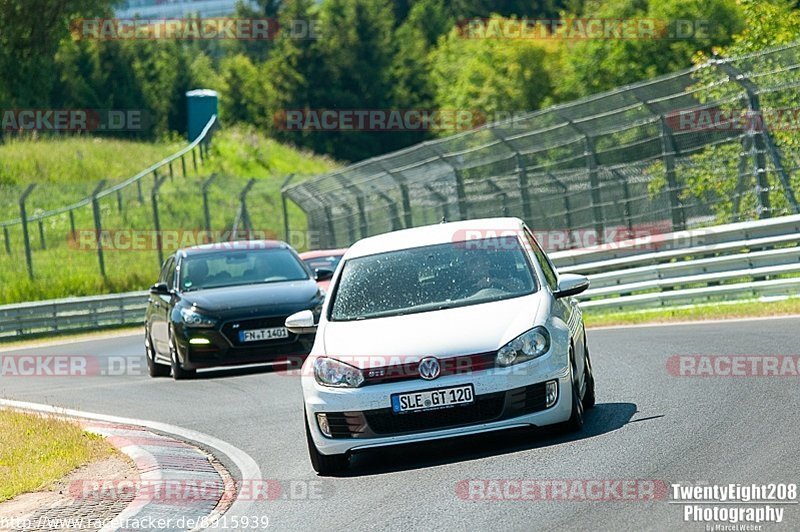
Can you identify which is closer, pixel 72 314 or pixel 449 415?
pixel 449 415

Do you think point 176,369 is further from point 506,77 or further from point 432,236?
point 506,77

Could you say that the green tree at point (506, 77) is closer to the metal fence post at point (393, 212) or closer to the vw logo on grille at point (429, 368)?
the metal fence post at point (393, 212)

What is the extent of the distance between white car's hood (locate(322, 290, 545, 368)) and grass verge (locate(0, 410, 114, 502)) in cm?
193

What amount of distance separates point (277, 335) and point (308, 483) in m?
7.70

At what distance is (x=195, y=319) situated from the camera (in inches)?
662

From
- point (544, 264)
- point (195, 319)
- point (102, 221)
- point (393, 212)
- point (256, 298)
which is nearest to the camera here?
point (544, 264)

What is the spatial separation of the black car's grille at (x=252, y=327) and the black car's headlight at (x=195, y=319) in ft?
0.54

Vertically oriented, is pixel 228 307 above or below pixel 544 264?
below

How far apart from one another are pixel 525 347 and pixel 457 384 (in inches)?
19.1

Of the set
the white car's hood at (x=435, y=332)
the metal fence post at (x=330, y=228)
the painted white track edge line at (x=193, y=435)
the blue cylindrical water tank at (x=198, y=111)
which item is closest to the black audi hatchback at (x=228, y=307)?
the painted white track edge line at (x=193, y=435)

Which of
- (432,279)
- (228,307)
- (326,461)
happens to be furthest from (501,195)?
(326,461)

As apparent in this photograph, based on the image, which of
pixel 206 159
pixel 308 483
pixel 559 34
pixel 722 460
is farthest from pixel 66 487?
pixel 559 34

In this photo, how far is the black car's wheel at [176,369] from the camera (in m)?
17.1

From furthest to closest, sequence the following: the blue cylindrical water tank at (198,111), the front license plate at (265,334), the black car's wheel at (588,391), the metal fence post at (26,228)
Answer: the blue cylindrical water tank at (198,111) < the metal fence post at (26,228) < the front license plate at (265,334) < the black car's wheel at (588,391)
